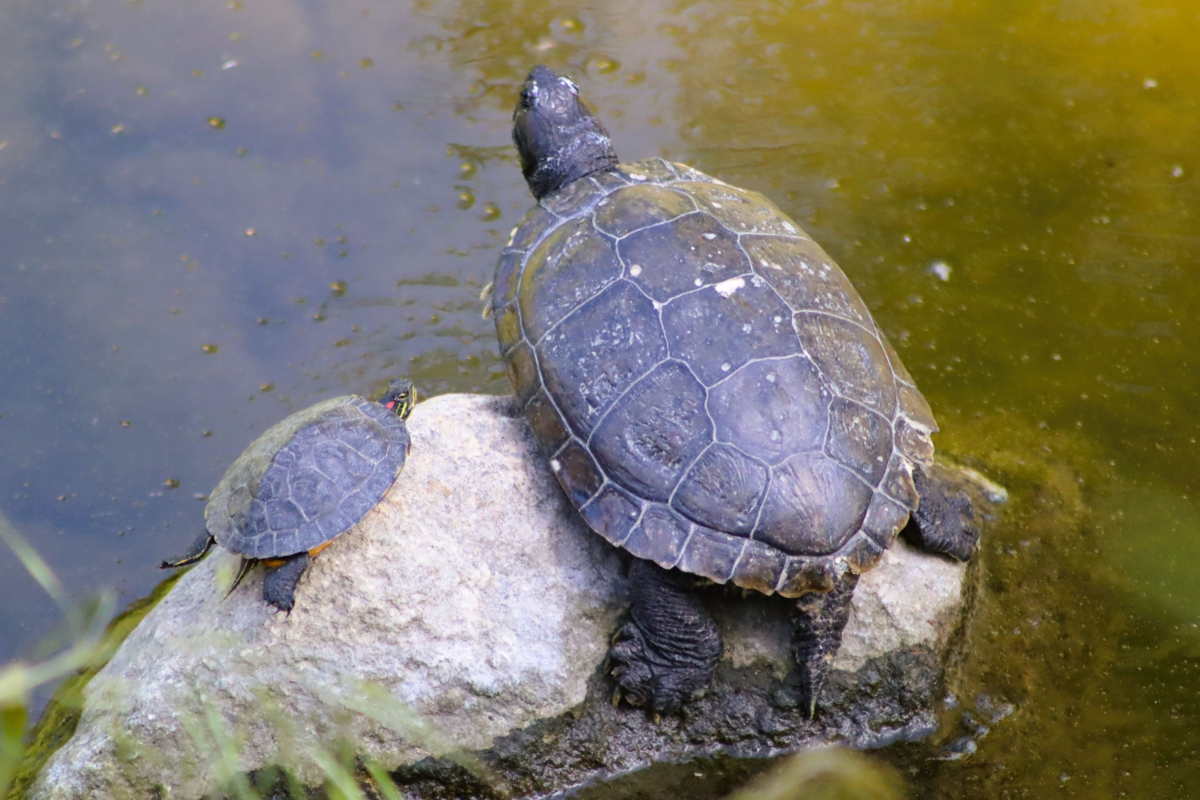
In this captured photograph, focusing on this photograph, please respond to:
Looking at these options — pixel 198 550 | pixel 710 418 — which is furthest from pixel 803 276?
pixel 198 550

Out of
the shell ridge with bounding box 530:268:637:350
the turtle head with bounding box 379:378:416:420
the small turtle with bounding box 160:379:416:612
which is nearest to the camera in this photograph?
the small turtle with bounding box 160:379:416:612

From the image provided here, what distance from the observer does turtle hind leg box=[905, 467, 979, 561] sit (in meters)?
3.38

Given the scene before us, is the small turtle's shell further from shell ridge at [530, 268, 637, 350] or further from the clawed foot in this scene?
the clawed foot

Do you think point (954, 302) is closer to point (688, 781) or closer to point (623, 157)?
point (623, 157)

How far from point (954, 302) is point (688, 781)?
305 centimetres

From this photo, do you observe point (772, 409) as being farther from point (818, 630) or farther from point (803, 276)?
point (818, 630)

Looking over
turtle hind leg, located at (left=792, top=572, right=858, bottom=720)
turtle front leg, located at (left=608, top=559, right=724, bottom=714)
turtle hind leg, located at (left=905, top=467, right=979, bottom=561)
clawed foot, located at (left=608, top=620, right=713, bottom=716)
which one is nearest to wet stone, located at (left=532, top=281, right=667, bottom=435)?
turtle front leg, located at (left=608, top=559, right=724, bottom=714)

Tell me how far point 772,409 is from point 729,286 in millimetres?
554

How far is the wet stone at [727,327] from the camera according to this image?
10.3 ft

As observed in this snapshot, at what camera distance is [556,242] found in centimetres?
370

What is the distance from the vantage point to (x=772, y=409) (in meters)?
3.03

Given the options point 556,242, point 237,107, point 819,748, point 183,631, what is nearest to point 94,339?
point 237,107

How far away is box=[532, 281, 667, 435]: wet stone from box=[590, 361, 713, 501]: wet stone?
0.06 m

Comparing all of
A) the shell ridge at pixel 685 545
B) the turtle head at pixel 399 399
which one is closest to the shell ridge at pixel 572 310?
the turtle head at pixel 399 399
